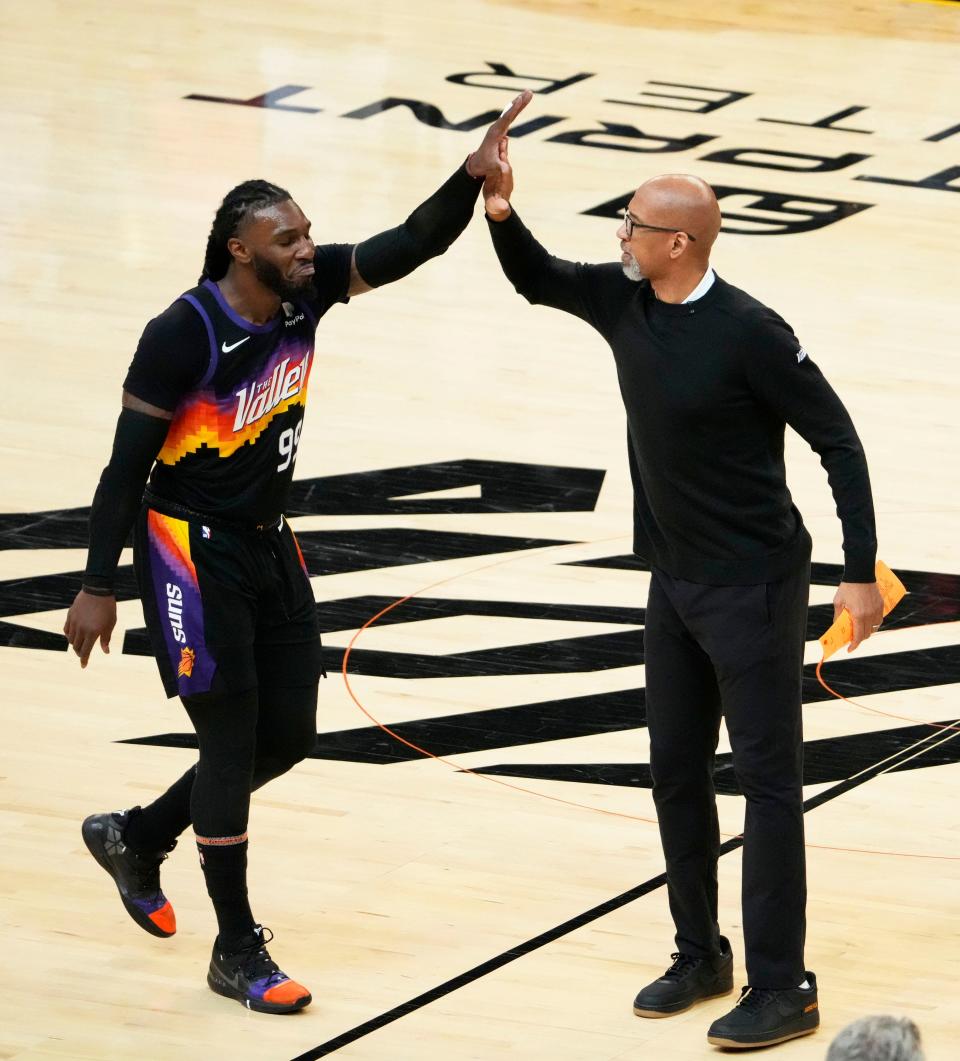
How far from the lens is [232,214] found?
3.87 m

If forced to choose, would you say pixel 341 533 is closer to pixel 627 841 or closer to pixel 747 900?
pixel 627 841

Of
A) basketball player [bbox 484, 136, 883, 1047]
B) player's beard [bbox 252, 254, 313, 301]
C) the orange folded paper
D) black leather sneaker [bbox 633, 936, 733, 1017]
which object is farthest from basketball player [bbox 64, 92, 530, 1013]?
the orange folded paper

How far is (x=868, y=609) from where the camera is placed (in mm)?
3750

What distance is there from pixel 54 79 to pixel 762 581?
31.8 feet

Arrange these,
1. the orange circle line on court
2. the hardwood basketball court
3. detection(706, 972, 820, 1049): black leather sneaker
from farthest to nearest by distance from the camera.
Result: the orange circle line on court → the hardwood basketball court → detection(706, 972, 820, 1049): black leather sneaker

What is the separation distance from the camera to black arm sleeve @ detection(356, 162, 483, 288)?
162 inches

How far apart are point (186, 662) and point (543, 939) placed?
0.94m

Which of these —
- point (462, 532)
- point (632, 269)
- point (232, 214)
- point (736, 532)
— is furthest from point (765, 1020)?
point (462, 532)

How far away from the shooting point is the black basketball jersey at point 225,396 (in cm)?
380

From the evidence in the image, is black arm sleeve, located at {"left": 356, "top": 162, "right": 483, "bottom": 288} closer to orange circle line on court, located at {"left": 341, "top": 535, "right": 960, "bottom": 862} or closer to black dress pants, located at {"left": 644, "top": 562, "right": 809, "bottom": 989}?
black dress pants, located at {"left": 644, "top": 562, "right": 809, "bottom": 989}

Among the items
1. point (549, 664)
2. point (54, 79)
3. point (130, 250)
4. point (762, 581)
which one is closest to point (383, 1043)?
point (762, 581)

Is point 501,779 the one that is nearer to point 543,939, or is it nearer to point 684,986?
point 543,939

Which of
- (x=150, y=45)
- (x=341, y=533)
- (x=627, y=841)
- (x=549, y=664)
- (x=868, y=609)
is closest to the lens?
(x=868, y=609)

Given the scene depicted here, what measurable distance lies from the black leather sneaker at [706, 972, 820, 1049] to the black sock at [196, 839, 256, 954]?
0.87 metres
